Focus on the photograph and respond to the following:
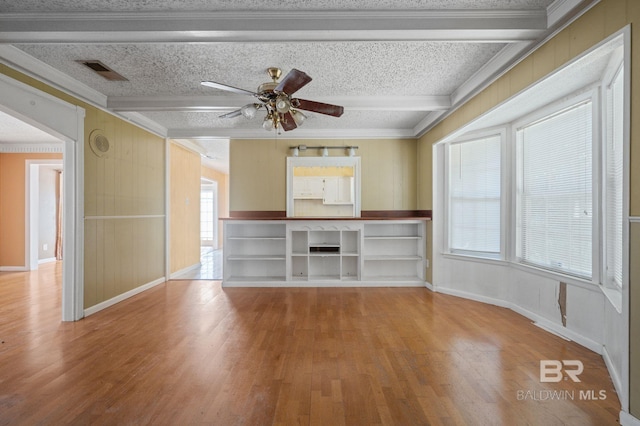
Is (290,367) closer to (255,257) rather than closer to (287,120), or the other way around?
(287,120)

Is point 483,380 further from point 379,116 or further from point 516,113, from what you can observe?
point 379,116

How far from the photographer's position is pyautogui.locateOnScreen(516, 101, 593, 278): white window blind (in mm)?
3057

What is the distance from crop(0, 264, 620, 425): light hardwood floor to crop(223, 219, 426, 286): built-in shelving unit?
1202mm

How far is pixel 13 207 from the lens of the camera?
22.7ft

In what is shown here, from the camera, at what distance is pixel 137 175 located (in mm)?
4988

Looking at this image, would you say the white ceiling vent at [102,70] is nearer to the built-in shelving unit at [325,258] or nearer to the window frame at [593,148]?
the built-in shelving unit at [325,258]

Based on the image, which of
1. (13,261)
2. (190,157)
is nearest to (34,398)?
(190,157)

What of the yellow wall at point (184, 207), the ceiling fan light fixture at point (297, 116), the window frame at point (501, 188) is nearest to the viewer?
the ceiling fan light fixture at point (297, 116)

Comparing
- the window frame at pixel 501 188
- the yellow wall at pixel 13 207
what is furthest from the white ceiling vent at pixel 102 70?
the yellow wall at pixel 13 207

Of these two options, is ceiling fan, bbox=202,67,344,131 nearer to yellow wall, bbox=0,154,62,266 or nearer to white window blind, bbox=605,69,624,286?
white window blind, bbox=605,69,624,286

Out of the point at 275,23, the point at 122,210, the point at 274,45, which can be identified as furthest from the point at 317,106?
the point at 122,210

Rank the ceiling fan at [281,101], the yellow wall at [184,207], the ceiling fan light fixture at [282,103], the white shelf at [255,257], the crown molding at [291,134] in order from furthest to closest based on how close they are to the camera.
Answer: the yellow wall at [184,207], the crown molding at [291,134], the white shelf at [255,257], the ceiling fan light fixture at [282,103], the ceiling fan at [281,101]

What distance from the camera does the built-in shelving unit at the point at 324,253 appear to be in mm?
5371

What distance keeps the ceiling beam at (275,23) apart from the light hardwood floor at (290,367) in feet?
8.29
